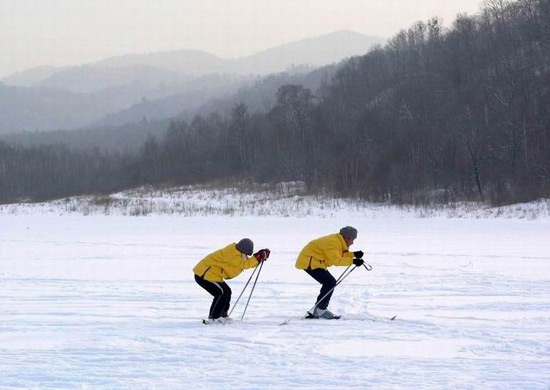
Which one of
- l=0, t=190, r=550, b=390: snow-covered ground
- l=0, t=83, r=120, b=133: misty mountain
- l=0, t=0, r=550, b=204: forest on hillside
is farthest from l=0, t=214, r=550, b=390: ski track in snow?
l=0, t=83, r=120, b=133: misty mountain

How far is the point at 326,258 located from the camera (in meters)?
8.55

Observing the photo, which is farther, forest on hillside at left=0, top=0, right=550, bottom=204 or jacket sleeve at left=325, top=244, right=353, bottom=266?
forest on hillside at left=0, top=0, right=550, bottom=204

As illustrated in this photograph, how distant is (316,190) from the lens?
39.2m

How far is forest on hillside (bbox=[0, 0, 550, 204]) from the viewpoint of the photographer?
115 feet

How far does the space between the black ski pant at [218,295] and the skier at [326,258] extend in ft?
3.61

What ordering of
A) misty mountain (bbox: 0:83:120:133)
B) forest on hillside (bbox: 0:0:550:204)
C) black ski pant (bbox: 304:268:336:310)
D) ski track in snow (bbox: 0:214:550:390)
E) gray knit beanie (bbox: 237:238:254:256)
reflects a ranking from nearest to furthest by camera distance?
1. ski track in snow (bbox: 0:214:550:390)
2. gray knit beanie (bbox: 237:238:254:256)
3. black ski pant (bbox: 304:268:336:310)
4. forest on hillside (bbox: 0:0:550:204)
5. misty mountain (bbox: 0:83:120:133)

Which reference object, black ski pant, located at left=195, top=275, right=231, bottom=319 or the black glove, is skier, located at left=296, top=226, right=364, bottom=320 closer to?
the black glove

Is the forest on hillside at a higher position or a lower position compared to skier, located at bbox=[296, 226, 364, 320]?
higher

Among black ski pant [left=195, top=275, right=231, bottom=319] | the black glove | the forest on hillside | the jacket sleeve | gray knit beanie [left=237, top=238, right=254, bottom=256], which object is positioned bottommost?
Answer: black ski pant [left=195, top=275, right=231, bottom=319]

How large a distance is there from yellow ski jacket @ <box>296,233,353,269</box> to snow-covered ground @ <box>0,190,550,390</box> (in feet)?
2.65

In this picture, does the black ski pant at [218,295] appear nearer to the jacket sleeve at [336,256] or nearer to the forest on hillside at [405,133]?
the jacket sleeve at [336,256]

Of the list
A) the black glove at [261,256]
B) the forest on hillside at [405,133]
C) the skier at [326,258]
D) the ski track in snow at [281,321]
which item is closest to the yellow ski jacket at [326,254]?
the skier at [326,258]

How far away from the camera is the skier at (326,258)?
8484 mm

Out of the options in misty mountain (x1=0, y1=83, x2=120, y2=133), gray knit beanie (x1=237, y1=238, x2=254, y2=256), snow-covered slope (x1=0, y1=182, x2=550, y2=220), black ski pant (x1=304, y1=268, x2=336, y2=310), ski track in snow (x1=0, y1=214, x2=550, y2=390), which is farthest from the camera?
misty mountain (x1=0, y1=83, x2=120, y2=133)
